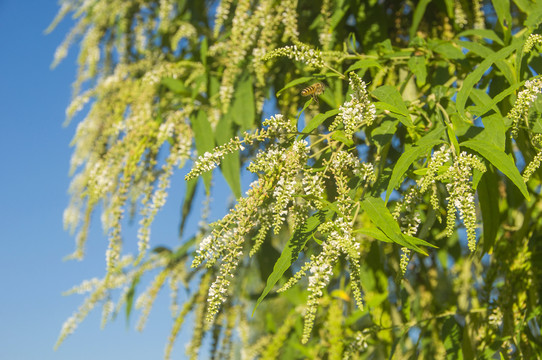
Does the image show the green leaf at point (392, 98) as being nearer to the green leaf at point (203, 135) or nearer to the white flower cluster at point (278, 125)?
the white flower cluster at point (278, 125)

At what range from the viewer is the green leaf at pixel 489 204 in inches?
43.3

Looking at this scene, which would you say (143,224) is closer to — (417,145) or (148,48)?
(417,145)

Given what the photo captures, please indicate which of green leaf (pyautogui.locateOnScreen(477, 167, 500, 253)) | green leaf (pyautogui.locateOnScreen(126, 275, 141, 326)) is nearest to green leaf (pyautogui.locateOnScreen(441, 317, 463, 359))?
green leaf (pyautogui.locateOnScreen(477, 167, 500, 253))

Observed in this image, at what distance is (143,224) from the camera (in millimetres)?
1426

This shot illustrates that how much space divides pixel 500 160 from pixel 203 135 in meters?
0.94

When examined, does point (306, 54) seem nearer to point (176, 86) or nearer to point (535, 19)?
point (535, 19)

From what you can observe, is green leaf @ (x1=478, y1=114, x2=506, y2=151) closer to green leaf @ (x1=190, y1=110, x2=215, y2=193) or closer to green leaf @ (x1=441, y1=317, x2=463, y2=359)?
→ green leaf @ (x1=441, y1=317, x2=463, y2=359)

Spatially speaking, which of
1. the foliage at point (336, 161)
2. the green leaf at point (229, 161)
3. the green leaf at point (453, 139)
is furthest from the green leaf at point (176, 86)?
the green leaf at point (453, 139)

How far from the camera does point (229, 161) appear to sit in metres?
1.62

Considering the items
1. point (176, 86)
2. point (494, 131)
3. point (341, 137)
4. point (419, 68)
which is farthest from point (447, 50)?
point (176, 86)

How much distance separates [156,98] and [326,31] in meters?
0.74

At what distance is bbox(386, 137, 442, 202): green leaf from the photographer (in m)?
0.89

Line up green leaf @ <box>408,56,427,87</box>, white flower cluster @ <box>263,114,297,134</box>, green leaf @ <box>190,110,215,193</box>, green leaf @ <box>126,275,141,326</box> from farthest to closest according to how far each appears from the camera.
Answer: green leaf @ <box>126,275,141,326</box> < green leaf @ <box>190,110,215,193</box> < green leaf @ <box>408,56,427,87</box> < white flower cluster @ <box>263,114,297,134</box>

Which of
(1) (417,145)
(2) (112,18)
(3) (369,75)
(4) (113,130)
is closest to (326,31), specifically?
(3) (369,75)
